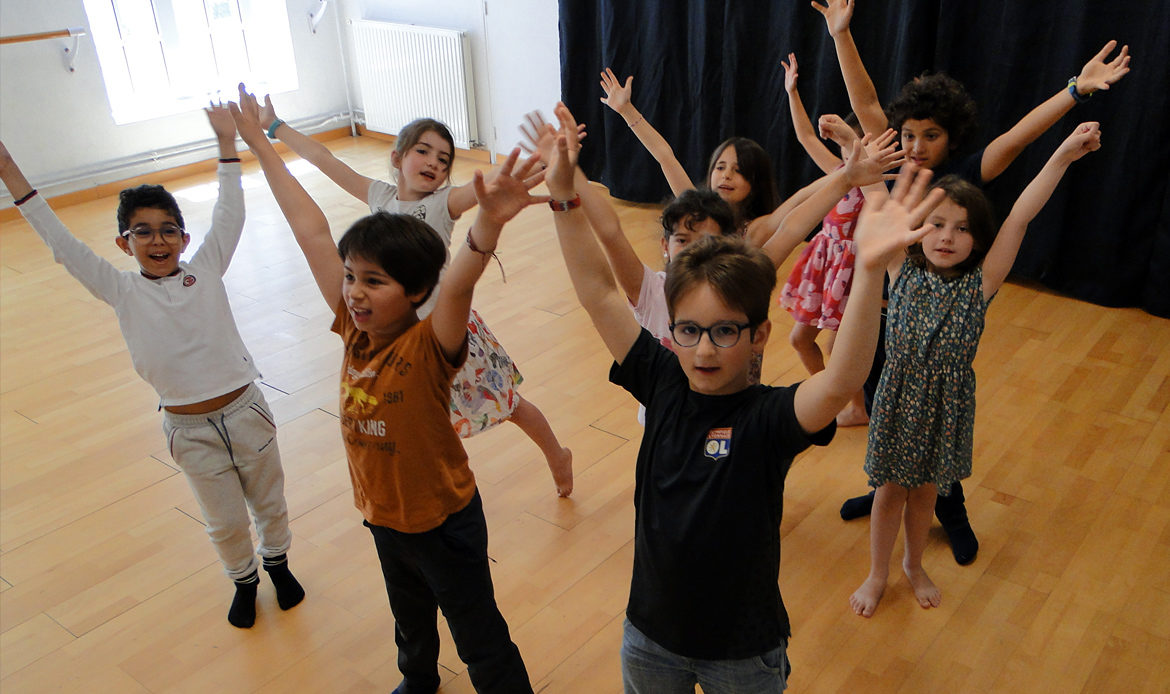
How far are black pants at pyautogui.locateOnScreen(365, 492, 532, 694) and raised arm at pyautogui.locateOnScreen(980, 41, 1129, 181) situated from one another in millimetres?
1805

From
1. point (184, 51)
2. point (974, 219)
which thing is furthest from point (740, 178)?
point (184, 51)

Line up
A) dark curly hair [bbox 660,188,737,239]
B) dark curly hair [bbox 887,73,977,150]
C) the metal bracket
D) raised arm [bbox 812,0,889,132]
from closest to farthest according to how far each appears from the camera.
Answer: dark curly hair [bbox 660,188,737,239]
dark curly hair [bbox 887,73,977,150]
raised arm [bbox 812,0,889,132]
the metal bracket

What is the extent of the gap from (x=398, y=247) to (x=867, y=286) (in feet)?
2.76

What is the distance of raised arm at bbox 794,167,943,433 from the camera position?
1163 mm

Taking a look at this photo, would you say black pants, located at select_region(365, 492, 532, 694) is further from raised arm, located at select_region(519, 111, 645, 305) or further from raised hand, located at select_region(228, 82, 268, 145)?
raised hand, located at select_region(228, 82, 268, 145)

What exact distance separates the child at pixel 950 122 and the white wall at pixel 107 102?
10.9 feet

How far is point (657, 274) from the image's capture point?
2.20 metres

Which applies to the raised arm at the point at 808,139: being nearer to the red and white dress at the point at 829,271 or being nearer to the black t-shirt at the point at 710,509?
the red and white dress at the point at 829,271

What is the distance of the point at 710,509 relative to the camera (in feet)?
4.47

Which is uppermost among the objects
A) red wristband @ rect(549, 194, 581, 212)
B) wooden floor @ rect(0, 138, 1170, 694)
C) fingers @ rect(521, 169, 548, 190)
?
fingers @ rect(521, 169, 548, 190)

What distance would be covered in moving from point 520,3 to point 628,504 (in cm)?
407

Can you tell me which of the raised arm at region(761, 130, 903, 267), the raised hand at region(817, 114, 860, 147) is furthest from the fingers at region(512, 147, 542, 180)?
the raised hand at region(817, 114, 860, 147)

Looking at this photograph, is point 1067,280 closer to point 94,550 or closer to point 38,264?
point 94,550

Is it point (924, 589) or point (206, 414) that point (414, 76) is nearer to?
point (206, 414)
